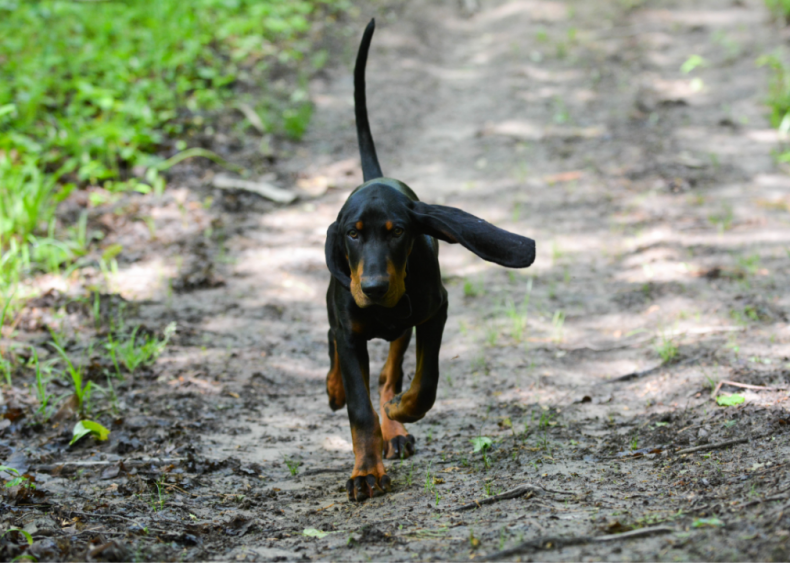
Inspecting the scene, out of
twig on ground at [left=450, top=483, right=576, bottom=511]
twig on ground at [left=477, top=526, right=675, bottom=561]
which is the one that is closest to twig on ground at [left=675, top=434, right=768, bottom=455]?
twig on ground at [left=450, top=483, right=576, bottom=511]

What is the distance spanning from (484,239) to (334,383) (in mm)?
1612

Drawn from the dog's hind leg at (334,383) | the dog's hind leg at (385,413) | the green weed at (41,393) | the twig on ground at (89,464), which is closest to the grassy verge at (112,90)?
the green weed at (41,393)

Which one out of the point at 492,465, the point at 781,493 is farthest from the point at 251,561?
the point at 781,493

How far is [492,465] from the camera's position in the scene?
10.8 ft

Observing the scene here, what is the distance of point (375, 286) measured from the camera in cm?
275

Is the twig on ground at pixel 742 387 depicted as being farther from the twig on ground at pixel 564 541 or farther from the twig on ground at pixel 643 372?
the twig on ground at pixel 564 541

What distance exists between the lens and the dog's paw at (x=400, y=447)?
12.2ft

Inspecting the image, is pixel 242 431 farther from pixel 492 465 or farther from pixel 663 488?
pixel 663 488

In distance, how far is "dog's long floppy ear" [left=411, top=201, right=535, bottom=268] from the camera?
283 centimetres

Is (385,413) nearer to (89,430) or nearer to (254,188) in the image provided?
(89,430)

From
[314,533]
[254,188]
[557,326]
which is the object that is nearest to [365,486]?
[314,533]

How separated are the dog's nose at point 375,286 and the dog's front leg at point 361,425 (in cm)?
53

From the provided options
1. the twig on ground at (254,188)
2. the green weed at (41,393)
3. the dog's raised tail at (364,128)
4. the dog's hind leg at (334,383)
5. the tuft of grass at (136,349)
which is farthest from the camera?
the twig on ground at (254,188)

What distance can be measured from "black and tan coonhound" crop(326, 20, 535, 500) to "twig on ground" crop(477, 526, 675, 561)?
3.34 feet
